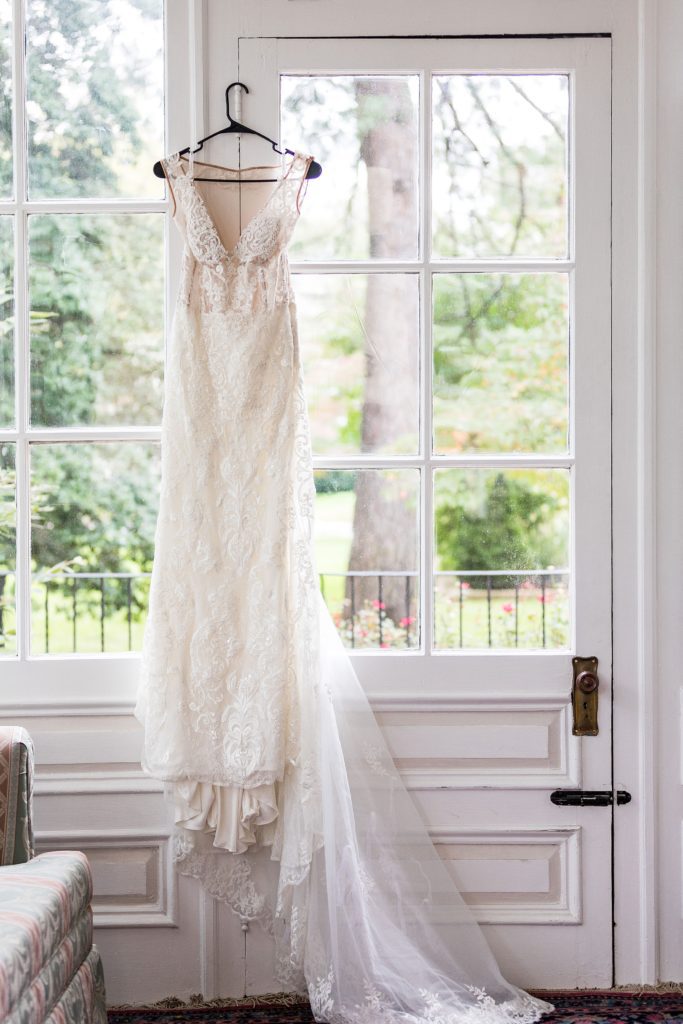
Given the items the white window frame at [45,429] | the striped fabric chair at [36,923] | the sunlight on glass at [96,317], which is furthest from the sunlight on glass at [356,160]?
the striped fabric chair at [36,923]

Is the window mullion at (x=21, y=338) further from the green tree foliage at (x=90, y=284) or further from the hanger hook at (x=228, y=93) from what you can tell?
the hanger hook at (x=228, y=93)

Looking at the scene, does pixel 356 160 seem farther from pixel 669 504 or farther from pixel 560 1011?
pixel 560 1011

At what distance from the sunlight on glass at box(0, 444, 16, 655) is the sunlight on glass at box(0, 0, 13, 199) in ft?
2.14

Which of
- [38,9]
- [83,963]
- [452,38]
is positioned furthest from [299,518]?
[38,9]

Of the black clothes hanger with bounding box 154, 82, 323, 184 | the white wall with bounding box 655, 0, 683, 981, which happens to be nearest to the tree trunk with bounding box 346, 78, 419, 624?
the black clothes hanger with bounding box 154, 82, 323, 184

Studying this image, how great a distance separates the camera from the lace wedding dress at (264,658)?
77.1 inches

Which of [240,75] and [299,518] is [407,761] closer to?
[299,518]

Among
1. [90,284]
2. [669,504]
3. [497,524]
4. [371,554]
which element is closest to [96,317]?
[90,284]

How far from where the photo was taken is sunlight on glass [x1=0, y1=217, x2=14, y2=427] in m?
2.15

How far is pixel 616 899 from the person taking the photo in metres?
2.15

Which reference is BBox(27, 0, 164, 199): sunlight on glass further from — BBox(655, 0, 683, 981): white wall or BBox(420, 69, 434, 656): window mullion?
BBox(655, 0, 683, 981): white wall

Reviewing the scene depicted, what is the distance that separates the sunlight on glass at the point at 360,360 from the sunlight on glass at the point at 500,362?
73mm

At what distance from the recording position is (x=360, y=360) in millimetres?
2166

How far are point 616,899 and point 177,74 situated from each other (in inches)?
87.9
